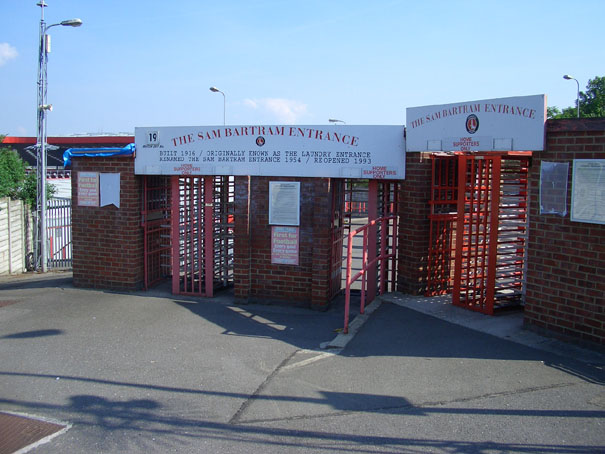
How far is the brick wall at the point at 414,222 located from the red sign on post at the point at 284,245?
1890 millimetres

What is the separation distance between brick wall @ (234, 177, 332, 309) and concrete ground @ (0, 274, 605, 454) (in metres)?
0.58

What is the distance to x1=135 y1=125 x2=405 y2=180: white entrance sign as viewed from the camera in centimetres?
953

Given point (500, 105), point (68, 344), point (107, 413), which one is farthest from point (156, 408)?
point (500, 105)

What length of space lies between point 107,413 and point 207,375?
130 cm

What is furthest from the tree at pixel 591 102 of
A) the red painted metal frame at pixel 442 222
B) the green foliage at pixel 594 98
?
the red painted metal frame at pixel 442 222

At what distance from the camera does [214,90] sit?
97.0ft

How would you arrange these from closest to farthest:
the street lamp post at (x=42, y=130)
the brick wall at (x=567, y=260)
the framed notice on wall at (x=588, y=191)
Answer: the framed notice on wall at (x=588, y=191)
the brick wall at (x=567, y=260)
the street lamp post at (x=42, y=130)

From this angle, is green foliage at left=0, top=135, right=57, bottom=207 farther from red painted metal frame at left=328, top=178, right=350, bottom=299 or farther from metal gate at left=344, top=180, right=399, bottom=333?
metal gate at left=344, top=180, right=399, bottom=333

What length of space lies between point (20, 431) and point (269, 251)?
5.42 metres

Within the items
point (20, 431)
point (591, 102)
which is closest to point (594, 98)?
point (591, 102)

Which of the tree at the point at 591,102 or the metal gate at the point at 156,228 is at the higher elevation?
the tree at the point at 591,102

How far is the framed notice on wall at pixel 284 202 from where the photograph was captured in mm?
9805

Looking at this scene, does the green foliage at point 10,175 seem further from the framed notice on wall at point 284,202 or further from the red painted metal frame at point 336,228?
the red painted metal frame at point 336,228

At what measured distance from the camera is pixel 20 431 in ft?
17.4
